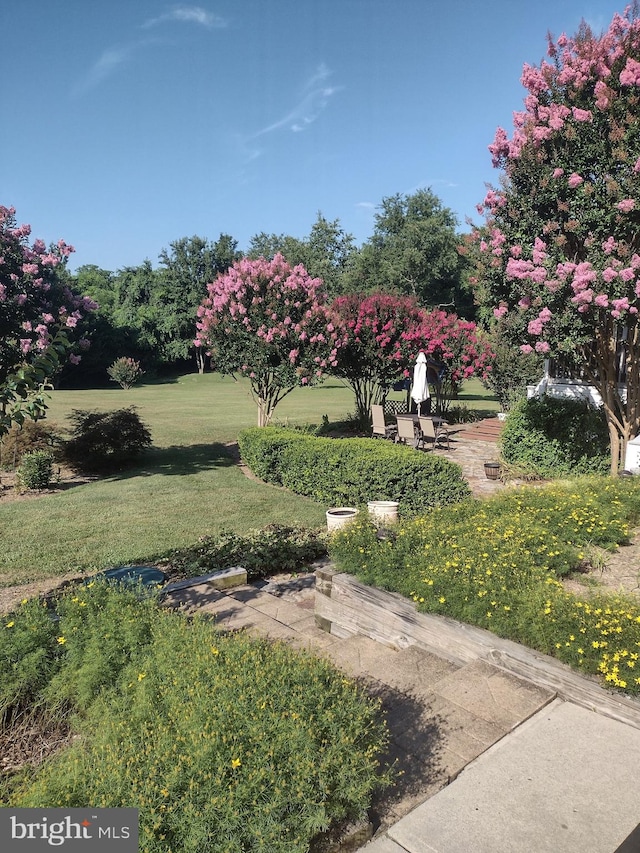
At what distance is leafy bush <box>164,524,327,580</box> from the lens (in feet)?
21.1

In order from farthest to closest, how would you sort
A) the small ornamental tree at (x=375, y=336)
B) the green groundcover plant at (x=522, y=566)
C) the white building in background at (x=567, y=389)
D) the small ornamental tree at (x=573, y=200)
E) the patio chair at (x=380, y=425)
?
the small ornamental tree at (x=375, y=336), the patio chair at (x=380, y=425), the white building in background at (x=567, y=389), the small ornamental tree at (x=573, y=200), the green groundcover plant at (x=522, y=566)

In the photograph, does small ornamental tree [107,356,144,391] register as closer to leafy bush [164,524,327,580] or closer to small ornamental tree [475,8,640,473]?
small ornamental tree [475,8,640,473]

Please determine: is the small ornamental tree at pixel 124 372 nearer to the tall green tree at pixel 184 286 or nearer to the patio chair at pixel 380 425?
the tall green tree at pixel 184 286

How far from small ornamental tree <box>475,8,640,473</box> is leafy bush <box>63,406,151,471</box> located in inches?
322

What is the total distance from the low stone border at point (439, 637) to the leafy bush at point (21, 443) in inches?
370

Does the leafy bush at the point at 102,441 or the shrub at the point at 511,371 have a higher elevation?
the shrub at the point at 511,371

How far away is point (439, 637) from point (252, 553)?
10.3 ft

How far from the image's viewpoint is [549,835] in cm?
215

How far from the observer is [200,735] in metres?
2.18

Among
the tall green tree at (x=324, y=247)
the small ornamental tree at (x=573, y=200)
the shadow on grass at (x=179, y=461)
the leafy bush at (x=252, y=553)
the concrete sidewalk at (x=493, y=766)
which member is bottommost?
the leafy bush at (x=252, y=553)

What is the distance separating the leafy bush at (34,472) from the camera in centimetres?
1058

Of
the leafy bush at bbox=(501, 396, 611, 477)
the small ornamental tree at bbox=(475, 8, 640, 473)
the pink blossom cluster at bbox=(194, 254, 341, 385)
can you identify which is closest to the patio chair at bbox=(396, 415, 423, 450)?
the pink blossom cluster at bbox=(194, 254, 341, 385)

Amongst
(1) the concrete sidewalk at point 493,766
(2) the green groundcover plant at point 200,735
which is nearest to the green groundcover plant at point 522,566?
(1) the concrete sidewalk at point 493,766

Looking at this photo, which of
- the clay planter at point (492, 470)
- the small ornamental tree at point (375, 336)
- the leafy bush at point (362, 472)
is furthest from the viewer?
the small ornamental tree at point (375, 336)
